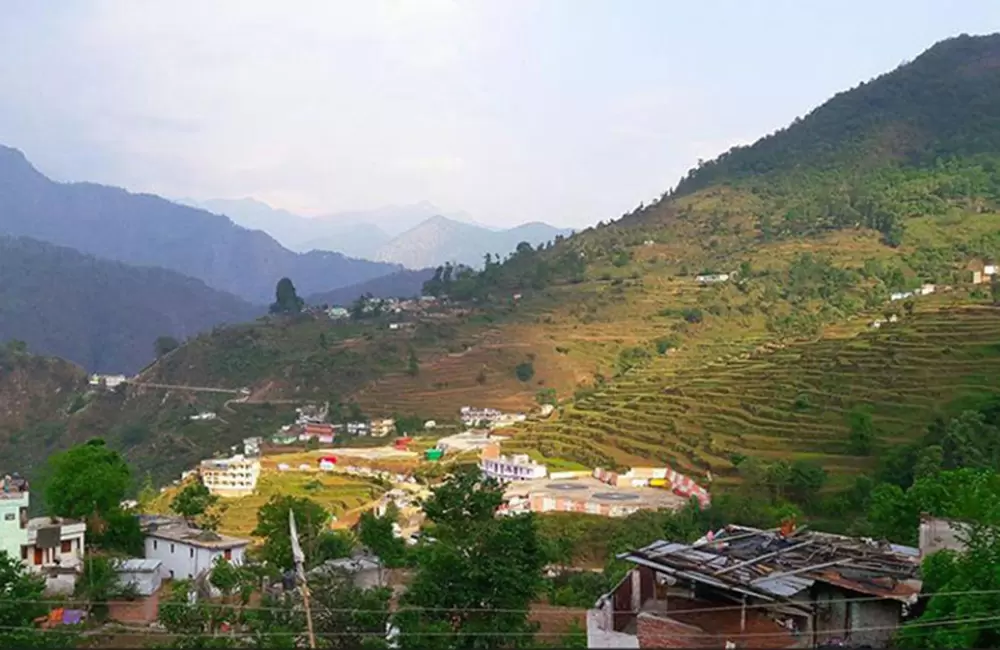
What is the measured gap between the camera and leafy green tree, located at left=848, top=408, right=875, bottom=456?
79.2 feet

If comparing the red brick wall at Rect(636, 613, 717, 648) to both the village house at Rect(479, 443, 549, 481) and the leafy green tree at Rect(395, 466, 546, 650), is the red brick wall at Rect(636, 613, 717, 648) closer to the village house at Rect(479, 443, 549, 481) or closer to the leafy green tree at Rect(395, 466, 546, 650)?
the leafy green tree at Rect(395, 466, 546, 650)

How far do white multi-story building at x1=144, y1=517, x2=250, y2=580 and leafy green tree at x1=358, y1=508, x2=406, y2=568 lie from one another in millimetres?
2449

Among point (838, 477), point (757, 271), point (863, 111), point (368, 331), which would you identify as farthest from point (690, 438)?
point (863, 111)

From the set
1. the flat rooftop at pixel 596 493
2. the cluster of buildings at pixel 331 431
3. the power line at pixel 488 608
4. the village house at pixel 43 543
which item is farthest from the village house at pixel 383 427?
the power line at pixel 488 608

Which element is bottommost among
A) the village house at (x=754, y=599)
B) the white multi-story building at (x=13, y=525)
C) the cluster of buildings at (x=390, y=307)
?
the white multi-story building at (x=13, y=525)

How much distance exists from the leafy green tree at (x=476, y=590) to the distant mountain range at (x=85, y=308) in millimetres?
112831

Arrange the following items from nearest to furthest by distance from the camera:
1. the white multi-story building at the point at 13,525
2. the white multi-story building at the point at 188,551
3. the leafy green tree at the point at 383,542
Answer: the white multi-story building at the point at 13,525
the white multi-story building at the point at 188,551
the leafy green tree at the point at 383,542

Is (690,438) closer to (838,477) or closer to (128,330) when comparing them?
(838,477)

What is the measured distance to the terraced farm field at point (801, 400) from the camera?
2556cm

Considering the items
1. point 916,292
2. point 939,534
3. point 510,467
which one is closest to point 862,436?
point 510,467

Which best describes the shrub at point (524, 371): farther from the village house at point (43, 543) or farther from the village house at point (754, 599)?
the village house at point (754, 599)

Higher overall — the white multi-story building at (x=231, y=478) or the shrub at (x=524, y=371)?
the shrub at (x=524, y=371)

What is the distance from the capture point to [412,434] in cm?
4544

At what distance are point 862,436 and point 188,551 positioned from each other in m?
17.2
